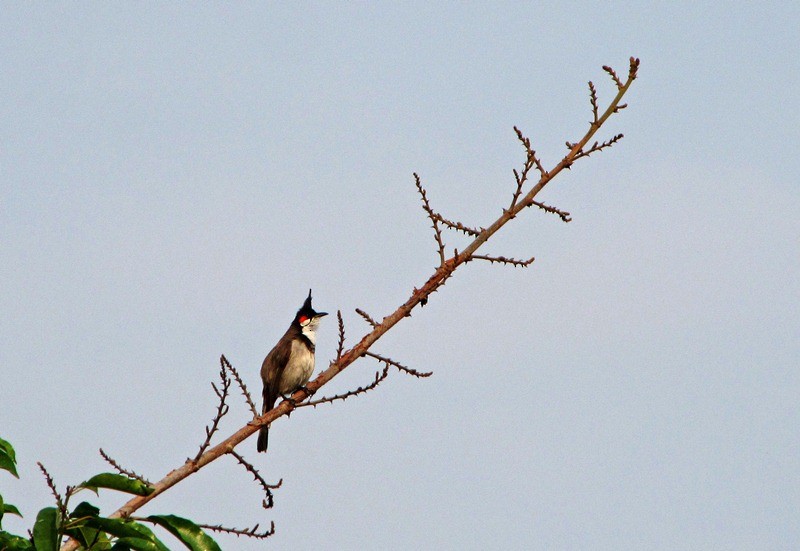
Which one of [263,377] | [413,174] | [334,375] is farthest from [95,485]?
[263,377]

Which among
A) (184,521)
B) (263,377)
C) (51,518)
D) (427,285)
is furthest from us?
(263,377)

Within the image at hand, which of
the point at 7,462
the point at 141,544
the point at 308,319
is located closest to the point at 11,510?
the point at 7,462

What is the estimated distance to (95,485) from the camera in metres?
3.33

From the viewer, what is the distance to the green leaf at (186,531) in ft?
10.4

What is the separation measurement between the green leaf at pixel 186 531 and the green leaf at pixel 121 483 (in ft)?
0.36

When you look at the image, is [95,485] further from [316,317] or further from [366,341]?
[316,317]

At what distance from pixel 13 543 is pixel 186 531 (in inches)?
19.9

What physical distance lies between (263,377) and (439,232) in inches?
265

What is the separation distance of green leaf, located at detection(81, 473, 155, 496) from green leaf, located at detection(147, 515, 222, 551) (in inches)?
4.3

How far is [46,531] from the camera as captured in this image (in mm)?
2916

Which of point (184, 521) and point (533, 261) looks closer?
point (184, 521)

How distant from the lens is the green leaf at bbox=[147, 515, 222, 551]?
318cm

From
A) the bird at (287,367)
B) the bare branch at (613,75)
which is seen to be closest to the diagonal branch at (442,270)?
the bare branch at (613,75)

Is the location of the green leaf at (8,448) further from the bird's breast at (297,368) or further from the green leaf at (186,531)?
the bird's breast at (297,368)
